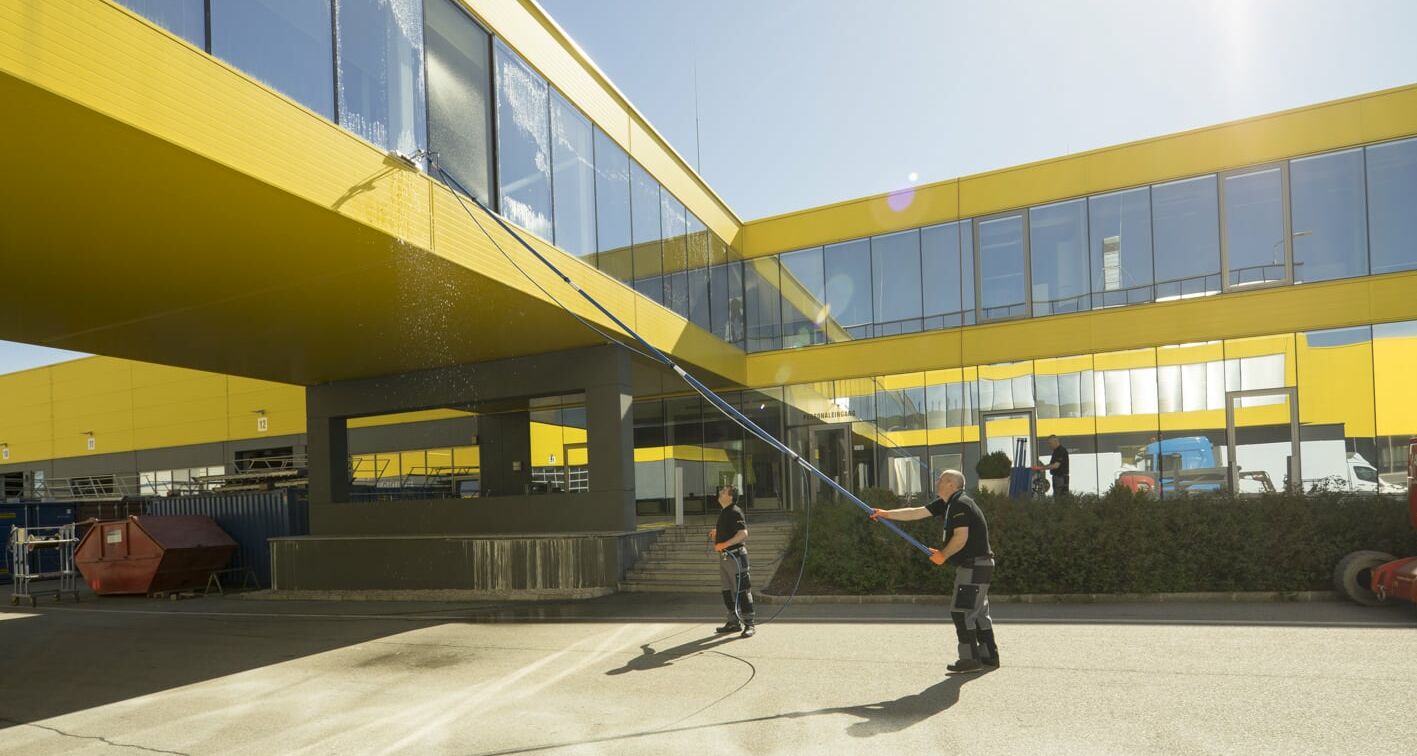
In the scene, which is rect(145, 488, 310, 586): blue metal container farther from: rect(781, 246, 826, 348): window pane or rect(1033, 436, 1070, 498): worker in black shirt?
rect(1033, 436, 1070, 498): worker in black shirt

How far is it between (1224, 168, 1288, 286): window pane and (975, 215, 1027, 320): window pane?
13.8ft

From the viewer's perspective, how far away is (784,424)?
23.0 meters

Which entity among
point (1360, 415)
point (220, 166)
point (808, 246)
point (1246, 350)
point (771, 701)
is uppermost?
point (808, 246)

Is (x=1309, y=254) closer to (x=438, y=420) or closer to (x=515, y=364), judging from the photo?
(x=515, y=364)

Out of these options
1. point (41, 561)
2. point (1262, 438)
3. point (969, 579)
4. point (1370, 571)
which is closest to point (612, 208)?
point (969, 579)

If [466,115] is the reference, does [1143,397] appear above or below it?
below

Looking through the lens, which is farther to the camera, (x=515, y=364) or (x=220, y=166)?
(x=515, y=364)

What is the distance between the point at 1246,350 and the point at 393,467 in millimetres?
23150

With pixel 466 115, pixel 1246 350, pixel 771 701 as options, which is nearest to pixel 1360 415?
pixel 1246 350

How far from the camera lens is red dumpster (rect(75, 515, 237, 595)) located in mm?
19438

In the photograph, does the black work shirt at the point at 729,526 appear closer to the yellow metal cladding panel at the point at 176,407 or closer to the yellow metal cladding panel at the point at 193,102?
the yellow metal cladding panel at the point at 193,102

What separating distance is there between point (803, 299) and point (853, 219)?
7.89 feet

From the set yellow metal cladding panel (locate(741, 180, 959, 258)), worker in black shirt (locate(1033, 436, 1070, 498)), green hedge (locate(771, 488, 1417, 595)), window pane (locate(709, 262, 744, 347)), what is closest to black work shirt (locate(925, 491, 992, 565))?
green hedge (locate(771, 488, 1417, 595))

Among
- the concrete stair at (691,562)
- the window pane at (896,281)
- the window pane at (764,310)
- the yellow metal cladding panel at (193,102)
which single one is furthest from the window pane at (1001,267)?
the yellow metal cladding panel at (193,102)
